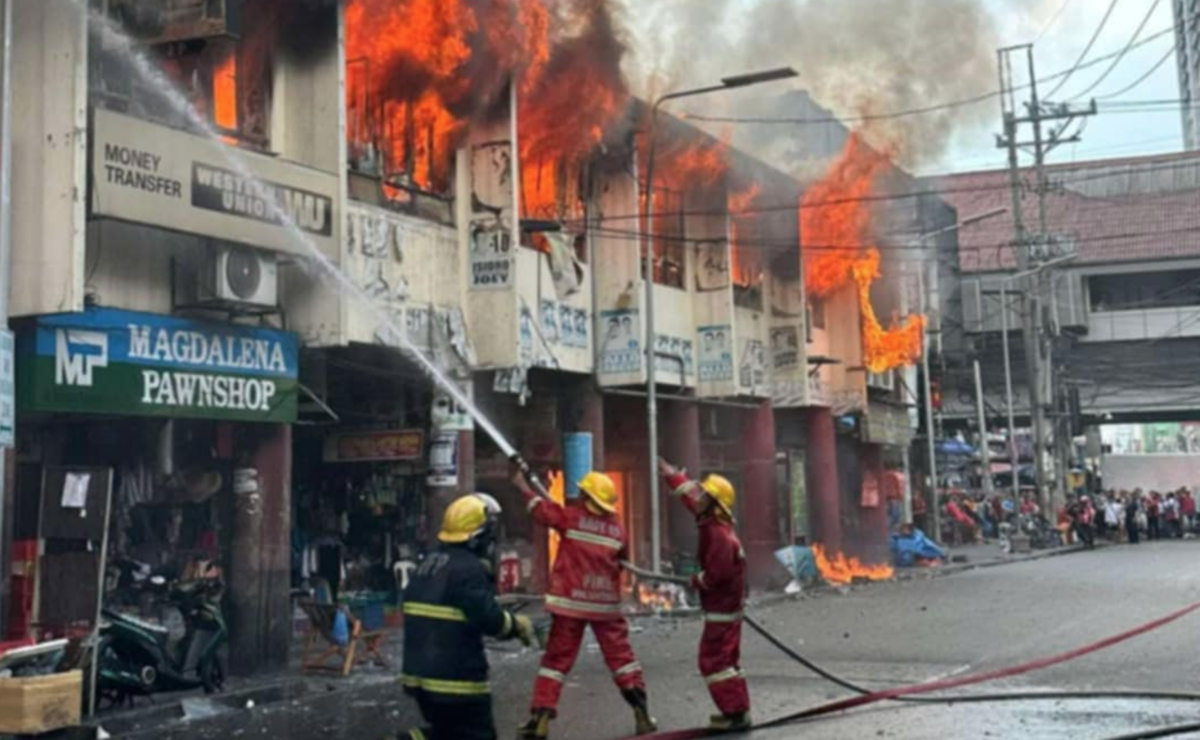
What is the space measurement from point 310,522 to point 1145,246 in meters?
44.0

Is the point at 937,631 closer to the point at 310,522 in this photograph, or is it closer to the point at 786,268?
the point at 310,522

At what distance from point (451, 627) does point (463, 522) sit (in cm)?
55

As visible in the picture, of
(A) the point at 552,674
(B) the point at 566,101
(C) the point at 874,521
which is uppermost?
(B) the point at 566,101

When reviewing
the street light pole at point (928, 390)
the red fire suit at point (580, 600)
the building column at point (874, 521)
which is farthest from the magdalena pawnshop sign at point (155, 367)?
the street light pole at point (928, 390)

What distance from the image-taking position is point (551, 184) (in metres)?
20.8

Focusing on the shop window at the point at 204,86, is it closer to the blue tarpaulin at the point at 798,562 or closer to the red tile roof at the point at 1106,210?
the blue tarpaulin at the point at 798,562

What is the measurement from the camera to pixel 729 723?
890cm

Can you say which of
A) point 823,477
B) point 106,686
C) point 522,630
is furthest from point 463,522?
point 823,477

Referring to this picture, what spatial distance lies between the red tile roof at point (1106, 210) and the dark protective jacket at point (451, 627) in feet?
155

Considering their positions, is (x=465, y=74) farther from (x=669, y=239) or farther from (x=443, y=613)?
(x=443, y=613)

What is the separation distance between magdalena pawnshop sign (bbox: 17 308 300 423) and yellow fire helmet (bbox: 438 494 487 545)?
240 inches

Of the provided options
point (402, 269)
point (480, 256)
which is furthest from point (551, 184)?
point (402, 269)

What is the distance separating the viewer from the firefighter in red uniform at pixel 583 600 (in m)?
8.63

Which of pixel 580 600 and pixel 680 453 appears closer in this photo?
pixel 580 600
